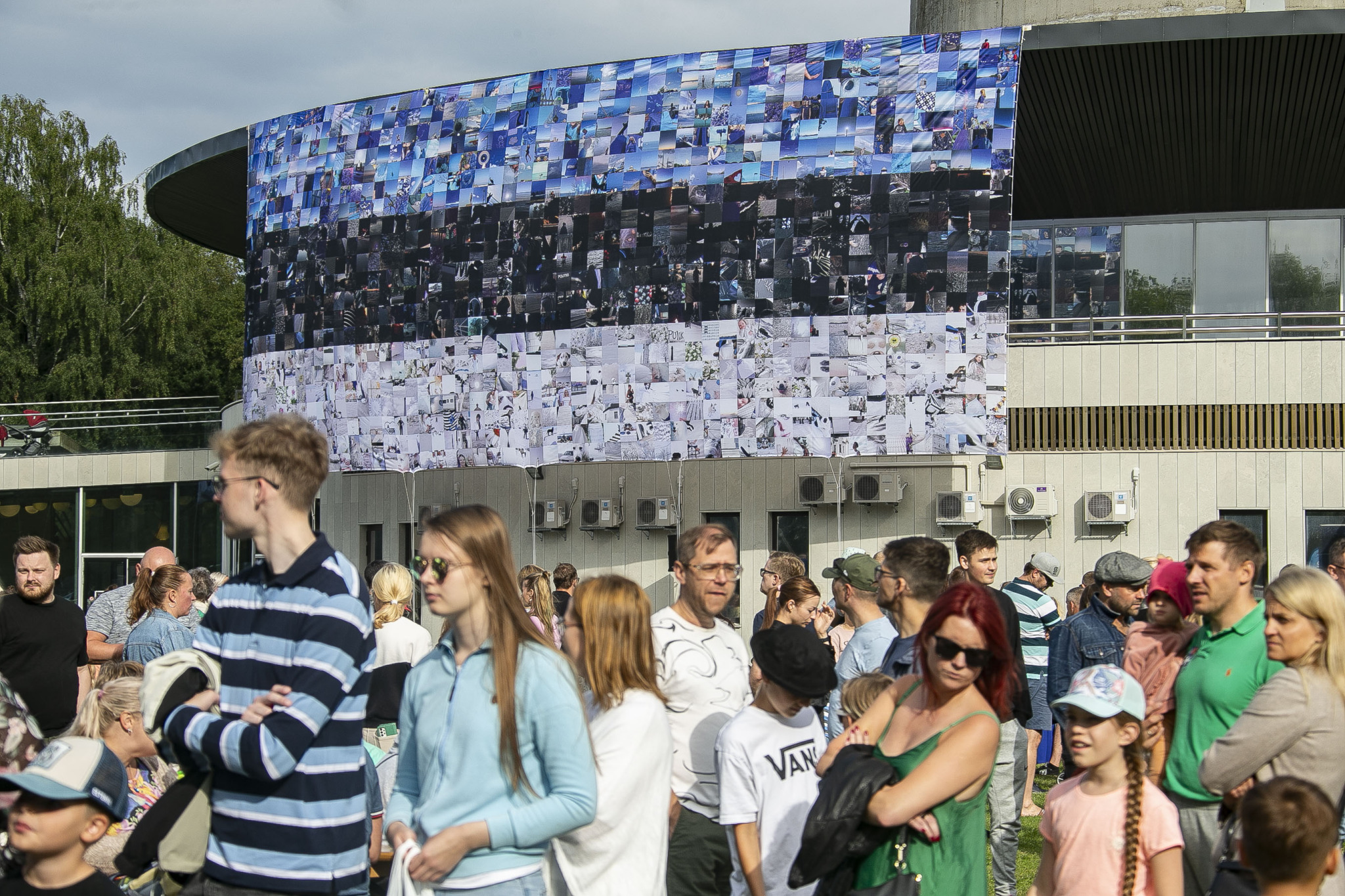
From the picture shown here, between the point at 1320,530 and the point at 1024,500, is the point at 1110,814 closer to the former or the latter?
the point at 1024,500

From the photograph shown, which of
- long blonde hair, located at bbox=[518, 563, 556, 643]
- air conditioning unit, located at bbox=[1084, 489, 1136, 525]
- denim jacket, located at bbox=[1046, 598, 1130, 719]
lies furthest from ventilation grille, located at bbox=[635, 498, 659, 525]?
denim jacket, located at bbox=[1046, 598, 1130, 719]

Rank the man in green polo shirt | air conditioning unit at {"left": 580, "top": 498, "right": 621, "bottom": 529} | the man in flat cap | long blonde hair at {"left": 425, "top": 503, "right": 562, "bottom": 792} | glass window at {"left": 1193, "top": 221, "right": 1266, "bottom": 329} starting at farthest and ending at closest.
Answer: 1. glass window at {"left": 1193, "top": 221, "right": 1266, "bottom": 329}
2. air conditioning unit at {"left": 580, "top": 498, "right": 621, "bottom": 529}
3. the man in flat cap
4. the man in green polo shirt
5. long blonde hair at {"left": 425, "top": 503, "right": 562, "bottom": 792}

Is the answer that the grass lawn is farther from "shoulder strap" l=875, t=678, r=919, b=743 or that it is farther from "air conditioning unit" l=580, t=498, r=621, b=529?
"air conditioning unit" l=580, t=498, r=621, b=529

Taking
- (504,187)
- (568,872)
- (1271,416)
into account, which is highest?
(504,187)

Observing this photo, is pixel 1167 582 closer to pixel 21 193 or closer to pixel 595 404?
pixel 595 404

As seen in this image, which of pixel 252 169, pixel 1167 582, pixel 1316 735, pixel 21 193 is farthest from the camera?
pixel 21 193

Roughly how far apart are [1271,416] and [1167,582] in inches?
519

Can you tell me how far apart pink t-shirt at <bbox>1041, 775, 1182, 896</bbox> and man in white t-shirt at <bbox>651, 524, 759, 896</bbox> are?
135 centimetres

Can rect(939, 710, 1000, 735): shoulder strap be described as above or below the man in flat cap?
above

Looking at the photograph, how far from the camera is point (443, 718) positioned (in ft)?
12.8

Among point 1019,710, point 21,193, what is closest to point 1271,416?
point 1019,710

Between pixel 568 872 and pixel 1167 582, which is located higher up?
pixel 1167 582

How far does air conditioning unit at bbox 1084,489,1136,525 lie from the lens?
1775 centimetres

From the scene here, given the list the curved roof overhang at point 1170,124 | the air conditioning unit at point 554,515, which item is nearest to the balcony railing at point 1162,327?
the curved roof overhang at point 1170,124
